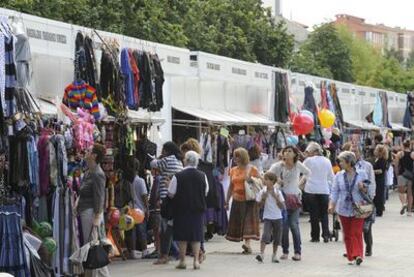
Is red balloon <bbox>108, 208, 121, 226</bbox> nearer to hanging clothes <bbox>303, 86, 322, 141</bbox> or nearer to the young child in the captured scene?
the young child

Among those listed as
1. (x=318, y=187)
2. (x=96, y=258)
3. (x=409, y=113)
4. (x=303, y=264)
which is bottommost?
(x=303, y=264)

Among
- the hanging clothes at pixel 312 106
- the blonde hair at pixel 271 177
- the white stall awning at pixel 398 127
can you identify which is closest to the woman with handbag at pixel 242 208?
the blonde hair at pixel 271 177

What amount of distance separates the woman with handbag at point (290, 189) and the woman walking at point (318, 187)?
1269mm

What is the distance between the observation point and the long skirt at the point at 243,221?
14.2 meters

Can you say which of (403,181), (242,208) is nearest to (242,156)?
(242,208)

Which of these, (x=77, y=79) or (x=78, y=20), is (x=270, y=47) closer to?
(x=78, y=20)

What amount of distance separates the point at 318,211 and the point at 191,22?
2121 centimetres

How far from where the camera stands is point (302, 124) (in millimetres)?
19625

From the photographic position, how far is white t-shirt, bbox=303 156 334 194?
15.7 m

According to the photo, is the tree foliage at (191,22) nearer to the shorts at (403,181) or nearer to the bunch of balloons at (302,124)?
the bunch of balloons at (302,124)

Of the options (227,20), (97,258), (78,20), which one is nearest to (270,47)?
(227,20)

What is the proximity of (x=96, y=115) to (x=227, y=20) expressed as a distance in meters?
28.9

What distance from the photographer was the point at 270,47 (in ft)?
137

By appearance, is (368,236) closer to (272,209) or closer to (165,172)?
(272,209)
